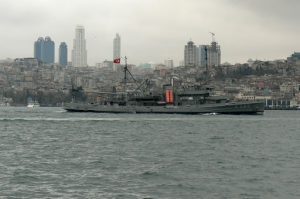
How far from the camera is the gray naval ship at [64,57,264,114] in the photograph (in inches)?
4119

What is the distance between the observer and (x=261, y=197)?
19.9 meters

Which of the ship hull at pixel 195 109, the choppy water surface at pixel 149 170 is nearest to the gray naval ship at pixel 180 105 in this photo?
the ship hull at pixel 195 109

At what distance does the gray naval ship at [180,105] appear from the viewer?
104625mm

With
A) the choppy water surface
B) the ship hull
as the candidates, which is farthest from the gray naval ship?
the choppy water surface

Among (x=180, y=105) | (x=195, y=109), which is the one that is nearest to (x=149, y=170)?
(x=195, y=109)

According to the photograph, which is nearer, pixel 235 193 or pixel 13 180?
pixel 235 193

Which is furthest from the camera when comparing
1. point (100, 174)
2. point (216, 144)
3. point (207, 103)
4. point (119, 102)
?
point (119, 102)

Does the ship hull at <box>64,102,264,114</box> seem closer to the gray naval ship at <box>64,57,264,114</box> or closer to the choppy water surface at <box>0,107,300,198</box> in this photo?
the gray naval ship at <box>64,57,264,114</box>

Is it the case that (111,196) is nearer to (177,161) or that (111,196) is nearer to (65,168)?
(65,168)

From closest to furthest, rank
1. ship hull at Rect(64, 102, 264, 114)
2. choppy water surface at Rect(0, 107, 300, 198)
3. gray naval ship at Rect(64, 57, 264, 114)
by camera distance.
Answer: choppy water surface at Rect(0, 107, 300, 198) → ship hull at Rect(64, 102, 264, 114) → gray naval ship at Rect(64, 57, 264, 114)

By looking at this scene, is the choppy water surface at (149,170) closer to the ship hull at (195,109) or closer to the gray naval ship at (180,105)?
the ship hull at (195,109)

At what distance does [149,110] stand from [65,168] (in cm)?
8335

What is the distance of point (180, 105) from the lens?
108438 millimetres

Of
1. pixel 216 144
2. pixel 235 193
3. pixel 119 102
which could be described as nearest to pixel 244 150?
pixel 216 144
